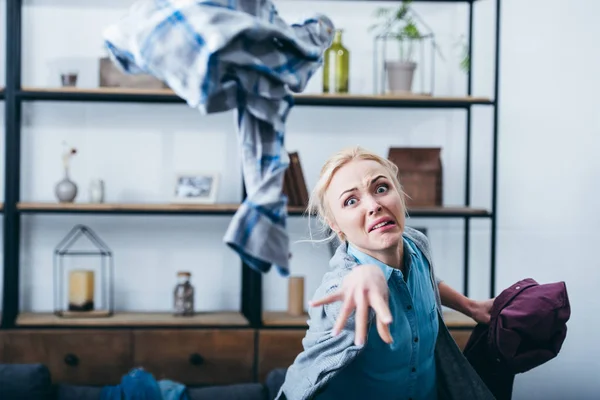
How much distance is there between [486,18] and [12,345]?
253 centimetres

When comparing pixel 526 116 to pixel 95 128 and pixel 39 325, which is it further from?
pixel 39 325

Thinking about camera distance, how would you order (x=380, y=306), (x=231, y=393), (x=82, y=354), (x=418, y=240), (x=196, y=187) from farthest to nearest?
1. (x=196, y=187)
2. (x=82, y=354)
3. (x=231, y=393)
4. (x=418, y=240)
5. (x=380, y=306)

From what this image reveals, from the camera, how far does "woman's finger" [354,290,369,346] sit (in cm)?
128

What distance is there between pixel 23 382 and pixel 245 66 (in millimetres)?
1565

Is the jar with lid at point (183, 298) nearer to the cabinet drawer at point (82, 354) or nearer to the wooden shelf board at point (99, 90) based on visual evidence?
the cabinet drawer at point (82, 354)

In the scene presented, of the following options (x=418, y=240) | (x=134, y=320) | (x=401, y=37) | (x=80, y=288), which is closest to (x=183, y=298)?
(x=134, y=320)

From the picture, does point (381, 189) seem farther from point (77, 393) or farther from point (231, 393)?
point (77, 393)

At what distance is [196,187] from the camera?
3709 mm

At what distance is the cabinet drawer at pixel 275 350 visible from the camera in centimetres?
351

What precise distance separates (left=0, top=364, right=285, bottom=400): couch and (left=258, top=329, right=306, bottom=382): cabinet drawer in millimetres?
864

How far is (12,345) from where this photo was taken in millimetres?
3438

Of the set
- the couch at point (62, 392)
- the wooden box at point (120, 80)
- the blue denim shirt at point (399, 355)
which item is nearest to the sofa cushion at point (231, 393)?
the couch at point (62, 392)

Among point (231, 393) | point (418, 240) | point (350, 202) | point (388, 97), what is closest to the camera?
point (350, 202)

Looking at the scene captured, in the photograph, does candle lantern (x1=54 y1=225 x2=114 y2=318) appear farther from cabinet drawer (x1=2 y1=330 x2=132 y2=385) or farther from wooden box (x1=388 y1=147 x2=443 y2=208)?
wooden box (x1=388 y1=147 x2=443 y2=208)
